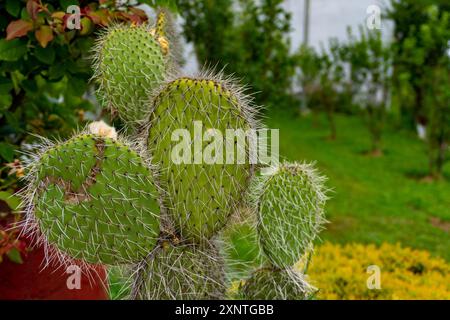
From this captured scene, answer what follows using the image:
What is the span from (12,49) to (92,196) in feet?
2.40

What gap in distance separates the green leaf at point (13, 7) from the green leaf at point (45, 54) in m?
0.11

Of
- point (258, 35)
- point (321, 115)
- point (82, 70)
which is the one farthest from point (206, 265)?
point (321, 115)

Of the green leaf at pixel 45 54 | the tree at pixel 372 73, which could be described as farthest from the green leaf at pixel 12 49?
the tree at pixel 372 73

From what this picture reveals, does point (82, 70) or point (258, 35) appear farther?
point (258, 35)

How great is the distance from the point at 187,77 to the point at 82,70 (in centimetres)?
70

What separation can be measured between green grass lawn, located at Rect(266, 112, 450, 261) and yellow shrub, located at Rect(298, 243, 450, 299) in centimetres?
Result: 41

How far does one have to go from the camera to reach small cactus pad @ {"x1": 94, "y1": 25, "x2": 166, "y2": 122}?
A: 1180 mm

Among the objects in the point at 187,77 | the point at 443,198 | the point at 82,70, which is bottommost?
the point at 443,198

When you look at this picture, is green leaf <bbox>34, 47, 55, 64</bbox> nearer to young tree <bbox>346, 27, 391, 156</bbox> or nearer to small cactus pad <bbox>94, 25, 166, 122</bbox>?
small cactus pad <bbox>94, 25, 166, 122</bbox>

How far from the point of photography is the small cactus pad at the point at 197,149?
1.02 metres

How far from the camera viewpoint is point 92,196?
969 millimetres

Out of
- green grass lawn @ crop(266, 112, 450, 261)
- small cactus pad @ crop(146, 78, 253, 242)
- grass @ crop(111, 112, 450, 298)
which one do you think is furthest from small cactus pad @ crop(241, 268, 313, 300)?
green grass lawn @ crop(266, 112, 450, 261)
